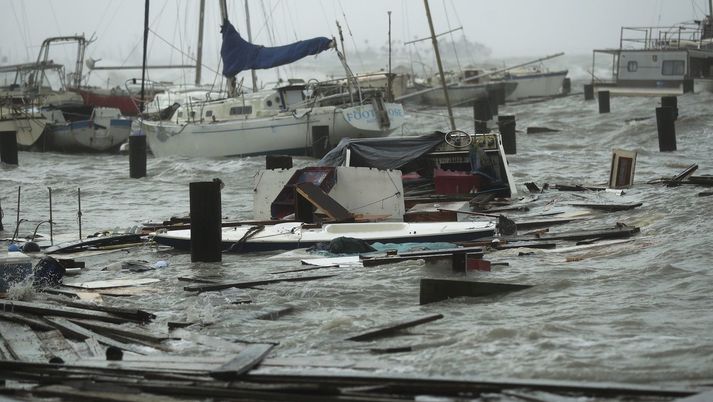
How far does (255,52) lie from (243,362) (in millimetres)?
27802

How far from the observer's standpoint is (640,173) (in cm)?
2478

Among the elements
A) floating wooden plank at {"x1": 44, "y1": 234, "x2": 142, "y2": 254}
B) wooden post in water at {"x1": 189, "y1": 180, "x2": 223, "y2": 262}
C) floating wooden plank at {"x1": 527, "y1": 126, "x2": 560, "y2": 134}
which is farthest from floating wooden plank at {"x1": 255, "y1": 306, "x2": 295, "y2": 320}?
floating wooden plank at {"x1": 527, "y1": 126, "x2": 560, "y2": 134}

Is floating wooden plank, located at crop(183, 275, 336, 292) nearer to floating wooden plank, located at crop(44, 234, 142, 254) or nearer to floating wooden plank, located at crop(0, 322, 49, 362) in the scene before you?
floating wooden plank, located at crop(0, 322, 49, 362)

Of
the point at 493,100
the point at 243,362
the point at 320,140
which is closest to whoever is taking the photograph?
the point at 243,362

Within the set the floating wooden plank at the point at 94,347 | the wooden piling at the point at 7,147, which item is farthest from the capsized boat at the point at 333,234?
the wooden piling at the point at 7,147

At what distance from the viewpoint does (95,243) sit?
16.0 metres

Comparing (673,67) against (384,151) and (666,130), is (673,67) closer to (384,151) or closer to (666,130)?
(666,130)

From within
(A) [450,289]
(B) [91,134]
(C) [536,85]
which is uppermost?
(C) [536,85]

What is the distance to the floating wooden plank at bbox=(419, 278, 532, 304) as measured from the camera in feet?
35.5

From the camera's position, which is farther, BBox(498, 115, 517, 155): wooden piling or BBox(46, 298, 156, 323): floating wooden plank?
BBox(498, 115, 517, 155): wooden piling

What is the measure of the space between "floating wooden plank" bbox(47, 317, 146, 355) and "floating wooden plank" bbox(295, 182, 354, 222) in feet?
23.4

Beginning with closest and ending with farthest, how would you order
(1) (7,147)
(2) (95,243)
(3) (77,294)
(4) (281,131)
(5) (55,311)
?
(5) (55,311) < (3) (77,294) < (2) (95,243) < (4) (281,131) < (1) (7,147)

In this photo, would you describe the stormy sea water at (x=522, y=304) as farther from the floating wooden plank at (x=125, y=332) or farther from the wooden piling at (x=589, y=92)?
the wooden piling at (x=589, y=92)

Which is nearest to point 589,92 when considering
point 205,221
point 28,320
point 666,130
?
point 666,130
